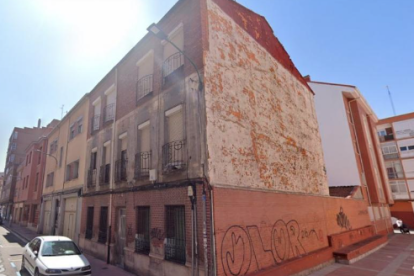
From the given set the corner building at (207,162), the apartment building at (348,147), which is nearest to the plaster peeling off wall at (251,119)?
the corner building at (207,162)

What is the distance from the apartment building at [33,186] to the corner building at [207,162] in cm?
1472

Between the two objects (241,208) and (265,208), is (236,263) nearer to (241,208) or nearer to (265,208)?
(241,208)

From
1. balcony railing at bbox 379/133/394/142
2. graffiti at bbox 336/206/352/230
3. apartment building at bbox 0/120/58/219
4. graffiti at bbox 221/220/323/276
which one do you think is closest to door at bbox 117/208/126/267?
graffiti at bbox 221/220/323/276

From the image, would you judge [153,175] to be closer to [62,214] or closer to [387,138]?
[62,214]

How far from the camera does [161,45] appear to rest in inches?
406

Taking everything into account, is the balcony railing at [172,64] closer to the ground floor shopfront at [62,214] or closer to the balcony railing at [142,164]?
the balcony railing at [142,164]

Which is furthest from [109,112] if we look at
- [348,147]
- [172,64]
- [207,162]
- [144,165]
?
[348,147]

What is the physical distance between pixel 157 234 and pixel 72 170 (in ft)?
39.9

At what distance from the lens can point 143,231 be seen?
30.7 feet

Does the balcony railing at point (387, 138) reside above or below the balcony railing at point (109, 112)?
above

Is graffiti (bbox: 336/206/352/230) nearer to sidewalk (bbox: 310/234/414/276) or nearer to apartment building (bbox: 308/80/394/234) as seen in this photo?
sidewalk (bbox: 310/234/414/276)

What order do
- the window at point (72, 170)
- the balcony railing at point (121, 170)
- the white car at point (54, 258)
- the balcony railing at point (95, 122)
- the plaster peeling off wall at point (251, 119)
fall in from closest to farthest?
the white car at point (54, 258), the plaster peeling off wall at point (251, 119), the balcony railing at point (121, 170), the balcony railing at point (95, 122), the window at point (72, 170)

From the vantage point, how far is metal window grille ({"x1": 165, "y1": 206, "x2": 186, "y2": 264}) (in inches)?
296

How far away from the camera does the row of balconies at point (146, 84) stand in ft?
30.7
